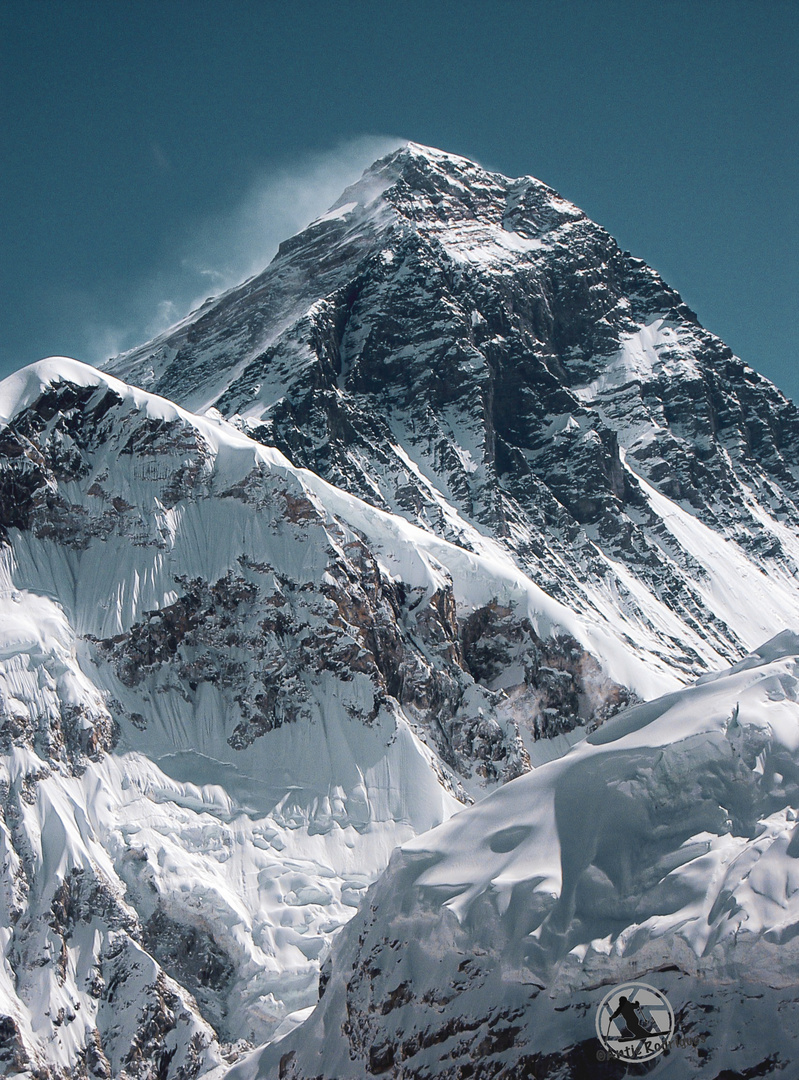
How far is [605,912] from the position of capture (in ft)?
83.3

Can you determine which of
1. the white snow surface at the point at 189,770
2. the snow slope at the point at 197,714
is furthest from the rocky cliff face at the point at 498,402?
the snow slope at the point at 197,714

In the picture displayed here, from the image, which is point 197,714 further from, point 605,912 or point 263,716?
point 605,912

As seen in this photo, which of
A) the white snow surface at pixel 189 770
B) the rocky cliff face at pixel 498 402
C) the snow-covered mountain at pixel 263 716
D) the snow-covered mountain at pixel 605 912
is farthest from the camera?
the rocky cliff face at pixel 498 402

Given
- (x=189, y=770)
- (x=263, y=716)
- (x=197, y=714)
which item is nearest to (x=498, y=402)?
(x=263, y=716)

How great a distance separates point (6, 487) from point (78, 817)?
24633 millimetres

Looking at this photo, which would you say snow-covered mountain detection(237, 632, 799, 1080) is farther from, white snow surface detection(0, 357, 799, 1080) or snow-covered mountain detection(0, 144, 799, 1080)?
white snow surface detection(0, 357, 799, 1080)

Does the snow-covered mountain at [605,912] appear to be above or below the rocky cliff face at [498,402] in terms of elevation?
below

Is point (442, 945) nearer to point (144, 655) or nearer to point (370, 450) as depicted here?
point (144, 655)

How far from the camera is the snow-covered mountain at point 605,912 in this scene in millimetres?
22906

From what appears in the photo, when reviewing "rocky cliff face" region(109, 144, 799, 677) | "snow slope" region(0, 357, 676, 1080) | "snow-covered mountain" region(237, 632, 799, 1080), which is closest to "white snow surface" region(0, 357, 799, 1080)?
"snow slope" region(0, 357, 676, 1080)

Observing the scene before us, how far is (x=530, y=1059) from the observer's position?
25.3 metres

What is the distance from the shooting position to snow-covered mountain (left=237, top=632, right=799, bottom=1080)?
22906mm

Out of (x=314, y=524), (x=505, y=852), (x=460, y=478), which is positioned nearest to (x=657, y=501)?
(x=460, y=478)

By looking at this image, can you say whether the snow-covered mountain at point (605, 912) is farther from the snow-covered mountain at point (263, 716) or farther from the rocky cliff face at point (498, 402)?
the rocky cliff face at point (498, 402)
